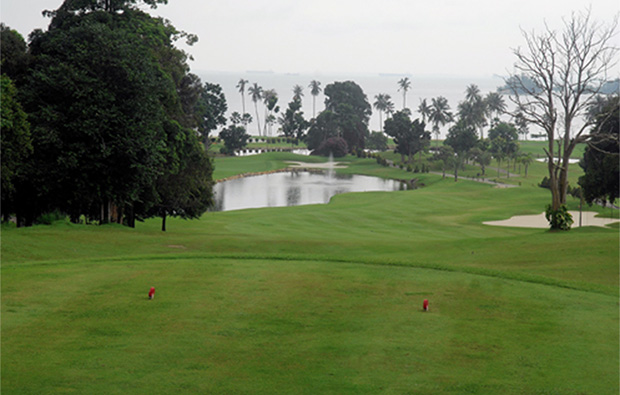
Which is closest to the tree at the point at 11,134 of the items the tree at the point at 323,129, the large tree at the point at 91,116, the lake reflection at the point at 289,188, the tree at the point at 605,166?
the large tree at the point at 91,116

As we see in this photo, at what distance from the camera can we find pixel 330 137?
173250 mm

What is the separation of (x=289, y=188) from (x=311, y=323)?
330ft

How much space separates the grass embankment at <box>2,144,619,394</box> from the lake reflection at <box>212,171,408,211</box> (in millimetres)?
65548

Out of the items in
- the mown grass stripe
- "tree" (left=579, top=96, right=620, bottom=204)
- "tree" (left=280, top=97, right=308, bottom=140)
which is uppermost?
"tree" (left=280, top=97, right=308, bottom=140)

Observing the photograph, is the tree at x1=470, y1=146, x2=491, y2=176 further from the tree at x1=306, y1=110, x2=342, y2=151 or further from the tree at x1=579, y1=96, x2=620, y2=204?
the tree at x1=579, y1=96, x2=620, y2=204

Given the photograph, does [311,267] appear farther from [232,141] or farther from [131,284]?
[232,141]

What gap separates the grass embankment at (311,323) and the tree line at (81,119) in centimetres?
806

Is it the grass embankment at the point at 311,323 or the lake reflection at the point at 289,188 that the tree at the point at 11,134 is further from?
the lake reflection at the point at 289,188

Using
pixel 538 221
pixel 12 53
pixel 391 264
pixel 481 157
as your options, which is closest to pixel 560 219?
pixel 391 264

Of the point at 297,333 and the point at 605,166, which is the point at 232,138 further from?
the point at 297,333

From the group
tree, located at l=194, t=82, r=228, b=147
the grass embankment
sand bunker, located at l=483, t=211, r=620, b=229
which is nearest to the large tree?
the grass embankment

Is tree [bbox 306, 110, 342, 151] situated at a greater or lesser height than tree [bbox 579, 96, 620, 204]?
greater

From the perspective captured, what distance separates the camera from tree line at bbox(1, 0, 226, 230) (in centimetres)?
3219

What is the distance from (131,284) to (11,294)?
9.39ft
